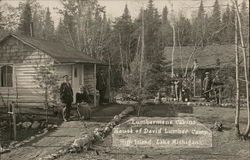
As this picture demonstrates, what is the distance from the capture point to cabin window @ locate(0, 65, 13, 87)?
1734cm

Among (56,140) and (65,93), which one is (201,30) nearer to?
(65,93)

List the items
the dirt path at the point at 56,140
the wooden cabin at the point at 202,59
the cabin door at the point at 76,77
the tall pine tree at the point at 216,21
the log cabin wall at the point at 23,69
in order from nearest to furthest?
the dirt path at the point at 56,140 → the tall pine tree at the point at 216,21 → the log cabin wall at the point at 23,69 → the cabin door at the point at 76,77 → the wooden cabin at the point at 202,59

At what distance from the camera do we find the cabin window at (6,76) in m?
17.3

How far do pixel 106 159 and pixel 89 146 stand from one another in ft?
4.40

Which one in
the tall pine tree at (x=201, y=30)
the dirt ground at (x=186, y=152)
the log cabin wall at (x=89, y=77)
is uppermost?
the tall pine tree at (x=201, y=30)

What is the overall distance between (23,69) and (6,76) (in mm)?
1298

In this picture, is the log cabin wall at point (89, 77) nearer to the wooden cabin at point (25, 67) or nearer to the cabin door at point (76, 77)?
the cabin door at point (76, 77)

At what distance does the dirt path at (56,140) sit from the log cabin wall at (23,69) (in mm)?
3859

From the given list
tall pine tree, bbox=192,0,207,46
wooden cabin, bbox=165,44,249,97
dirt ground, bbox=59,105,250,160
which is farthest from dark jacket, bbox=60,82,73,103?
wooden cabin, bbox=165,44,249,97

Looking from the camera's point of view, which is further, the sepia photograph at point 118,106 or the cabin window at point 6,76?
the cabin window at point 6,76

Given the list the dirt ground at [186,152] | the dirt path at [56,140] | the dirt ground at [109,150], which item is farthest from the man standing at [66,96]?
the dirt ground at [186,152]

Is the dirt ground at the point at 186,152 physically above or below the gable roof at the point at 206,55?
below

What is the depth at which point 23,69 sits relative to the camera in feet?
55.3

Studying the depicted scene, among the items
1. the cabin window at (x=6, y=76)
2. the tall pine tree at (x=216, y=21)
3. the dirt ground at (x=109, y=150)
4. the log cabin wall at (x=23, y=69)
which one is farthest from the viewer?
the cabin window at (x=6, y=76)
